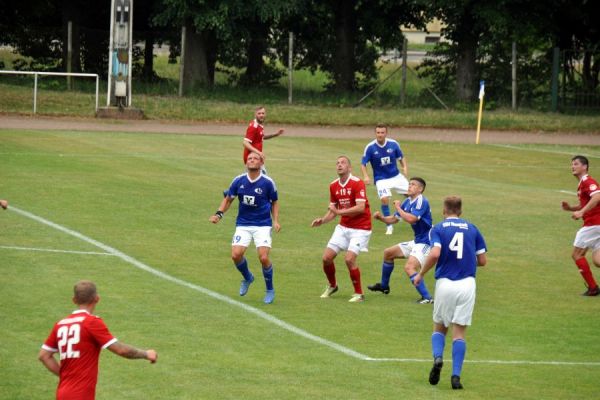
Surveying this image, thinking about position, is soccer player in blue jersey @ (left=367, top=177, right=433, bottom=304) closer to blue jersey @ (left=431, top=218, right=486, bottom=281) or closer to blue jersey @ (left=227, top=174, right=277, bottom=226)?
blue jersey @ (left=227, top=174, right=277, bottom=226)

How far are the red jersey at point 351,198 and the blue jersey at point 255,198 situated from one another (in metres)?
1.05

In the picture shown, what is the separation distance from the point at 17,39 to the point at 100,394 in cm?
4628

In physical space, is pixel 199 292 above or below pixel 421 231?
below

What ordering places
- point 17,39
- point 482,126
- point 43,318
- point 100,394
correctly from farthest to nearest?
point 17,39 → point 482,126 → point 43,318 → point 100,394

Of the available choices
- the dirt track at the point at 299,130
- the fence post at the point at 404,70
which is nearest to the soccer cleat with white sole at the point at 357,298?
the dirt track at the point at 299,130

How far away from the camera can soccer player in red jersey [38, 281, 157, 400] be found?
9.86m

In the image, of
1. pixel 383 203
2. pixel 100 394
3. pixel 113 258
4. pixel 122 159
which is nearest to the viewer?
pixel 100 394

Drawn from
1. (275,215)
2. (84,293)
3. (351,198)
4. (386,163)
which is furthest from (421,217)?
(84,293)

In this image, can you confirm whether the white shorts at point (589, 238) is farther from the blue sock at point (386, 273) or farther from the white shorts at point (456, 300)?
the white shorts at point (456, 300)

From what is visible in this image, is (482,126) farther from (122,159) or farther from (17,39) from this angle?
(17,39)

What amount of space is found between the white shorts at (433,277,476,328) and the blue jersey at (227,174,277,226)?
5.06 metres

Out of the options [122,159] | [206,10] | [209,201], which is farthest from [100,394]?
[206,10]

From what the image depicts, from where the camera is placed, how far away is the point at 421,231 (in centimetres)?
1827

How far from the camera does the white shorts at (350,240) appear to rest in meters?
18.6
